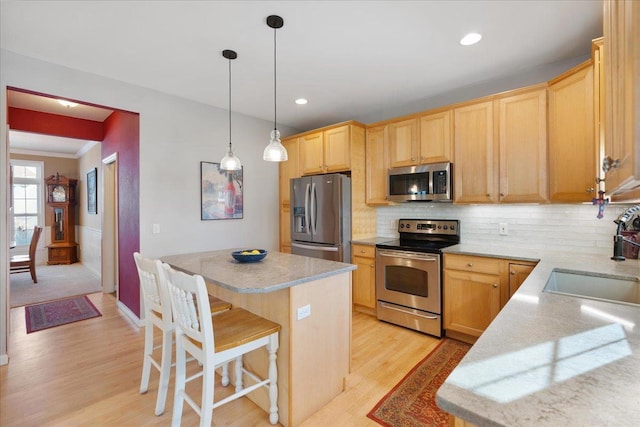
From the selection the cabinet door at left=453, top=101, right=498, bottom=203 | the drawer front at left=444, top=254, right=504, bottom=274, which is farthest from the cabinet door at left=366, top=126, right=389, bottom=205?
the drawer front at left=444, top=254, right=504, bottom=274

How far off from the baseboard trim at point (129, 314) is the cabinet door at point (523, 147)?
3.99 m

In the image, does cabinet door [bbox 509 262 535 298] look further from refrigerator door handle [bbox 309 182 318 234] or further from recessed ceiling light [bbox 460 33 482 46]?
refrigerator door handle [bbox 309 182 318 234]

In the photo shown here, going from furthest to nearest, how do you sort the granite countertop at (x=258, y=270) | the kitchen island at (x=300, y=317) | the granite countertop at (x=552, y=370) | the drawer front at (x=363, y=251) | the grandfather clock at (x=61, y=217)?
1. the grandfather clock at (x=61, y=217)
2. the drawer front at (x=363, y=251)
3. the kitchen island at (x=300, y=317)
4. the granite countertop at (x=258, y=270)
5. the granite countertop at (x=552, y=370)

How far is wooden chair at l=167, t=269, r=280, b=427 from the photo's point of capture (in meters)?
1.48

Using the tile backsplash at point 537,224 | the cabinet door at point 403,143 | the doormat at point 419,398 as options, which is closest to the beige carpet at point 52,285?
the doormat at point 419,398

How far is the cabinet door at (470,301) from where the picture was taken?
2.59 m

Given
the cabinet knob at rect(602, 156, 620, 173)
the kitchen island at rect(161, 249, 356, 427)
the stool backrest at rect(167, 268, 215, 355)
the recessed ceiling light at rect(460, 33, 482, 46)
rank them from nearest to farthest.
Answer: the cabinet knob at rect(602, 156, 620, 173)
the stool backrest at rect(167, 268, 215, 355)
the kitchen island at rect(161, 249, 356, 427)
the recessed ceiling light at rect(460, 33, 482, 46)

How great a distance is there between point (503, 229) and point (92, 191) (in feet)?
22.3

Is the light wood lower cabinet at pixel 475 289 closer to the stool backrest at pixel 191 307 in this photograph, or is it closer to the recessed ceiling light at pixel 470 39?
the recessed ceiling light at pixel 470 39

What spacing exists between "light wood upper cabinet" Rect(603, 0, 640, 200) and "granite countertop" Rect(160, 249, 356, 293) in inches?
55.1

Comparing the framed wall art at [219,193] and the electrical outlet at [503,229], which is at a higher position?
the framed wall art at [219,193]

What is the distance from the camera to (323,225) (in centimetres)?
361

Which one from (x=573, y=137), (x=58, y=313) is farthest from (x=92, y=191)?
(x=573, y=137)

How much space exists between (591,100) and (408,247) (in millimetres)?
1822
